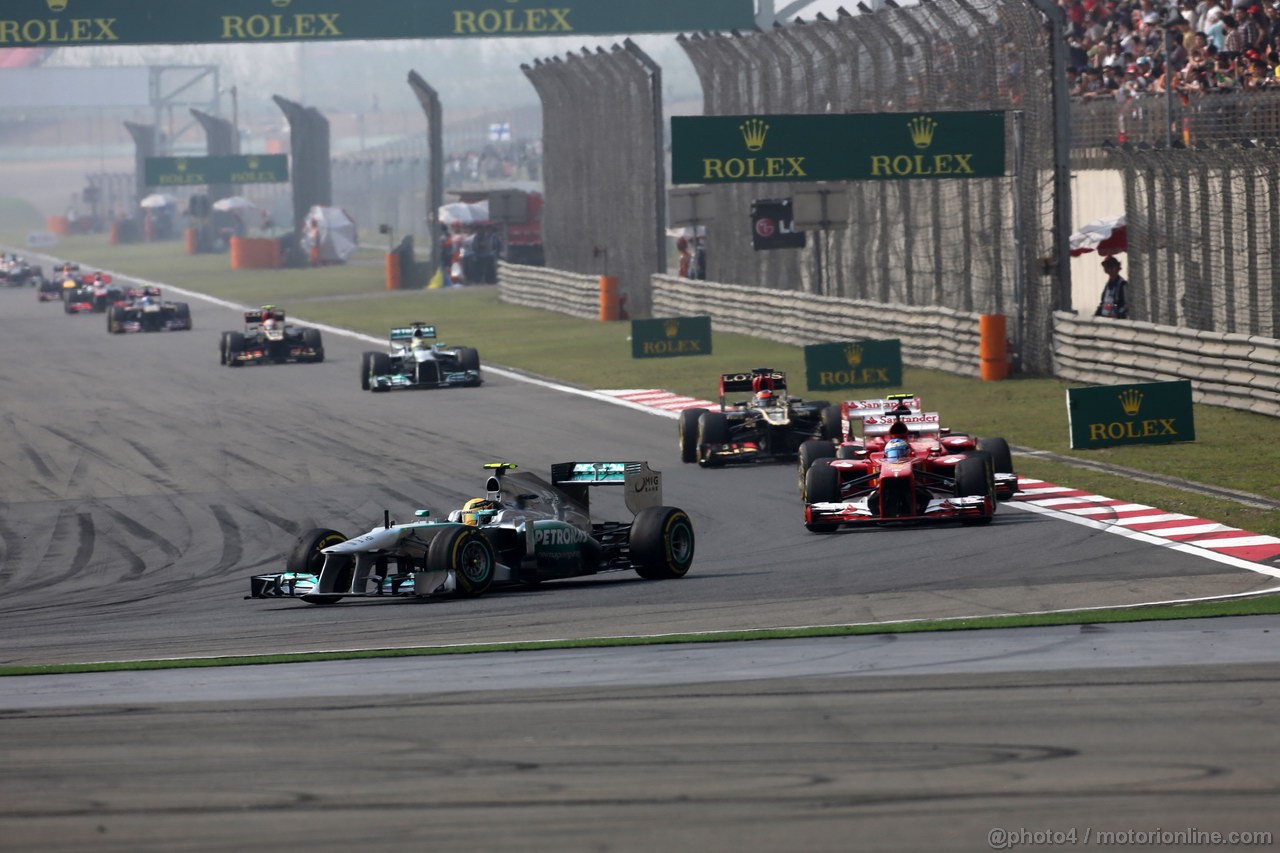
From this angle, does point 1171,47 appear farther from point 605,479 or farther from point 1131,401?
point 605,479

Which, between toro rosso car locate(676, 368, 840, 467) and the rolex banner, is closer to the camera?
toro rosso car locate(676, 368, 840, 467)

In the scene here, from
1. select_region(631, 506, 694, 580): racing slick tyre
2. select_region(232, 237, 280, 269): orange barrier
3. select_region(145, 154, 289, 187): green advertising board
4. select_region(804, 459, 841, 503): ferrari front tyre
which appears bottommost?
select_region(631, 506, 694, 580): racing slick tyre

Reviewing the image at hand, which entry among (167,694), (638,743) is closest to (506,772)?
(638,743)

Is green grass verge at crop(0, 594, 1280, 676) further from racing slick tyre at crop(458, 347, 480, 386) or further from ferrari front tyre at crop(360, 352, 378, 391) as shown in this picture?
racing slick tyre at crop(458, 347, 480, 386)

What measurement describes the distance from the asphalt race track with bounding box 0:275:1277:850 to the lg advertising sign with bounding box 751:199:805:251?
17.7 metres

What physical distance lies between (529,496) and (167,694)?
188 inches

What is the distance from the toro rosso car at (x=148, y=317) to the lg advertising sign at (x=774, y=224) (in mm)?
15705

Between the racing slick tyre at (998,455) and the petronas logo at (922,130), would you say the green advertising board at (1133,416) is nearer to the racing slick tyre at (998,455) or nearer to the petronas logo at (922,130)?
the racing slick tyre at (998,455)

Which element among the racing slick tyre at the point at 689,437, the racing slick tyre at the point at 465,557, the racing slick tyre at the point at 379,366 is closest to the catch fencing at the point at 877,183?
the racing slick tyre at the point at 379,366

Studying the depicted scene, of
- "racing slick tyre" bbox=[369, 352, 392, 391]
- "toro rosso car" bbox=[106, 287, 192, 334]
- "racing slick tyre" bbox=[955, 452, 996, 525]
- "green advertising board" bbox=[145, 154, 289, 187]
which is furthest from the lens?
"green advertising board" bbox=[145, 154, 289, 187]

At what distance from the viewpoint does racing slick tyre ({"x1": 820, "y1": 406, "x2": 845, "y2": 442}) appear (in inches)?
822

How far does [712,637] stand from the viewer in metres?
11.7

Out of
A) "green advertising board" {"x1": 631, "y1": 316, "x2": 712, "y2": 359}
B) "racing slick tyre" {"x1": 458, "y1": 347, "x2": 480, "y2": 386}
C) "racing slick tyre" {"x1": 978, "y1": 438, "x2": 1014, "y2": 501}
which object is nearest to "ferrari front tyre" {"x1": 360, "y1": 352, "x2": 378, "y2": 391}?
"racing slick tyre" {"x1": 458, "y1": 347, "x2": 480, "y2": 386}

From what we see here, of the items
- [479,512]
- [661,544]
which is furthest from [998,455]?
[479,512]
